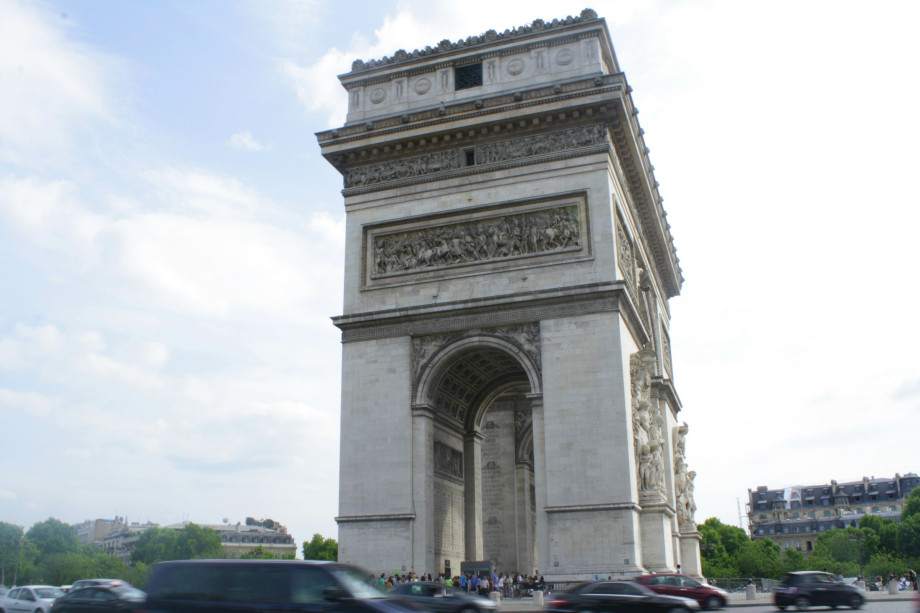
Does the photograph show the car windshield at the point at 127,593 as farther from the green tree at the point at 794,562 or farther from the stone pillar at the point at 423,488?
the green tree at the point at 794,562

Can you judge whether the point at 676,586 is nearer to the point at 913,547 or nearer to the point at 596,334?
the point at 596,334

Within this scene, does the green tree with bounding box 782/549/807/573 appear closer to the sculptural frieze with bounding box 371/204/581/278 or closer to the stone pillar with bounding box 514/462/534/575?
the stone pillar with bounding box 514/462/534/575

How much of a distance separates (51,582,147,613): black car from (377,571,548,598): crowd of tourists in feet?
33.0

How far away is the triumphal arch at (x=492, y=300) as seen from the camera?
2567 centimetres

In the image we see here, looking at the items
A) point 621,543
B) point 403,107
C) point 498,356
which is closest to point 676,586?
point 621,543

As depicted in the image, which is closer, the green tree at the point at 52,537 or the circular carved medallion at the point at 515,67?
the circular carved medallion at the point at 515,67

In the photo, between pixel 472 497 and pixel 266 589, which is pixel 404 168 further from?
pixel 266 589

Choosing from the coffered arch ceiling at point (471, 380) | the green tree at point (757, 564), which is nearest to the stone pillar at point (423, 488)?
the coffered arch ceiling at point (471, 380)

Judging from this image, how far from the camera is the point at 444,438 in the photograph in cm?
2947

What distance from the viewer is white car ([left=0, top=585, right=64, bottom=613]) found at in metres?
20.6

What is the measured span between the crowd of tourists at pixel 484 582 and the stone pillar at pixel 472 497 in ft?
6.77

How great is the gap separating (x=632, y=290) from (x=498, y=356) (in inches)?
234

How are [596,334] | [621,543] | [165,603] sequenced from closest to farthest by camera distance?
1. [165,603]
2. [621,543]
3. [596,334]

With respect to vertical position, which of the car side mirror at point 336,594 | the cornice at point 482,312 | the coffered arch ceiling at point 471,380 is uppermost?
the cornice at point 482,312
